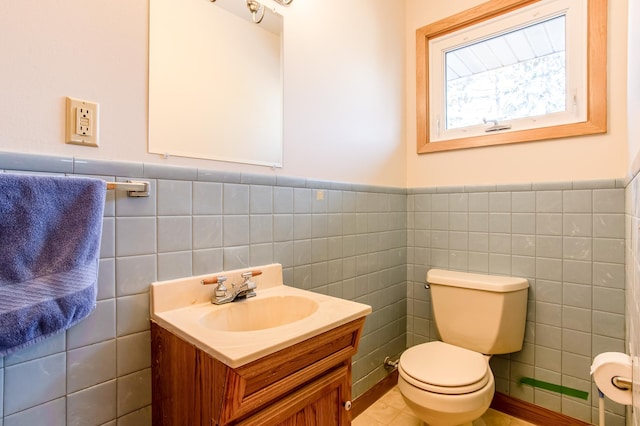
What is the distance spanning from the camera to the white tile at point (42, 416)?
29.8 inches

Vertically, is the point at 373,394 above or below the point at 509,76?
below

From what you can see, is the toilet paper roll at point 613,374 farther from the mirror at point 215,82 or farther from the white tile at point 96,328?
the white tile at point 96,328

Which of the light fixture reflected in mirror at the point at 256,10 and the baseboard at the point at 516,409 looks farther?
the baseboard at the point at 516,409

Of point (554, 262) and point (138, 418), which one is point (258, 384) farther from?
point (554, 262)

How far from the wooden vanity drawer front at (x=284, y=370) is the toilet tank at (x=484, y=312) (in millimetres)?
864

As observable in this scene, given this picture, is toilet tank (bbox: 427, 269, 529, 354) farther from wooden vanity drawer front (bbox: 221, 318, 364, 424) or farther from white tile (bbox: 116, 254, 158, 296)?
white tile (bbox: 116, 254, 158, 296)

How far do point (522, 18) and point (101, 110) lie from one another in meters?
2.04

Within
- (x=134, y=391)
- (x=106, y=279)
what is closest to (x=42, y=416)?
(x=134, y=391)

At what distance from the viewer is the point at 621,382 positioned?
2.42 ft

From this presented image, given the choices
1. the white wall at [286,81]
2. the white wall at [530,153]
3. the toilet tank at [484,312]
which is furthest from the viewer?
the toilet tank at [484,312]

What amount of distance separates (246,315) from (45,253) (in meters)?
0.60

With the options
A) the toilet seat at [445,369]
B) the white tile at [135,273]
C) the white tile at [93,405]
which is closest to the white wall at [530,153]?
the toilet seat at [445,369]

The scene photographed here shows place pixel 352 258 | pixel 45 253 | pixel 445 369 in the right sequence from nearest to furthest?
pixel 45 253
pixel 445 369
pixel 352 258

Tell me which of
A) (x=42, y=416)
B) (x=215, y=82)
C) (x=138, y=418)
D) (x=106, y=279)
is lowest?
(x=138, y=418)
